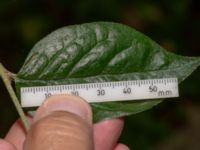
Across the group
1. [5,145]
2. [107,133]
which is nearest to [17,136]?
[5,145]

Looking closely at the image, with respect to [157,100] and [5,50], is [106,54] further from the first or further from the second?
[5,50]

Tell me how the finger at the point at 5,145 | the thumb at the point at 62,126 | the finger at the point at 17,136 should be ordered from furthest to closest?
1. the finger at the point at 17,136
2. the finger at the point at 5,145
3. the thumb at the point at 62,126

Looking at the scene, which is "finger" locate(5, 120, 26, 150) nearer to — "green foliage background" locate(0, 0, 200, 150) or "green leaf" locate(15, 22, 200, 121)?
"green leaf" locate(15, 22, 200, 121)

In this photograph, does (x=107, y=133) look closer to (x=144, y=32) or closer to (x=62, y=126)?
(x=62, y=126)

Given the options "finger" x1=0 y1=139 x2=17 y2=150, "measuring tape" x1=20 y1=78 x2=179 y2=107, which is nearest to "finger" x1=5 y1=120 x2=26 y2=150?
"finger" x1=0 y1=139 x2=17 y2=150

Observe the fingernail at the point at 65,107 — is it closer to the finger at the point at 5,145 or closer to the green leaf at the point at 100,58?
the green leaf at the point at 100,58

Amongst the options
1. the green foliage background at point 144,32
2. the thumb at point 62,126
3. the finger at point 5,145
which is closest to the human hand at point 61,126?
the thumb at point 62,126
